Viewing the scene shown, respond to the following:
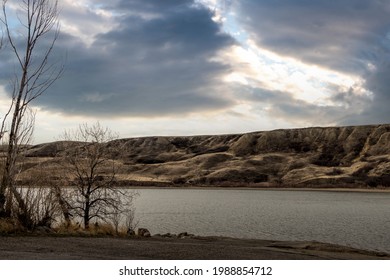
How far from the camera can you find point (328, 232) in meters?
38.4

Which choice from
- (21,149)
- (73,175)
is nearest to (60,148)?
(73,175)

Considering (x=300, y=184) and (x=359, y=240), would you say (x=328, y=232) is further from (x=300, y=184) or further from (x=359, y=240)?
(x=300, y=184)

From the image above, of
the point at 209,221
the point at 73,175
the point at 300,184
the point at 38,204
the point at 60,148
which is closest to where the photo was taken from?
the point at 38,204

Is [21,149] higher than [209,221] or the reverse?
higher

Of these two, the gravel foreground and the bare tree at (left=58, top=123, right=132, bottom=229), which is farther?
the bare tree at (left=58, top=123, right=132, bottom=229)

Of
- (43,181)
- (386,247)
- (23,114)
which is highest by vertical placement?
(23,114)

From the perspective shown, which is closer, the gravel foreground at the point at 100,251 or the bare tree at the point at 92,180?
the gravel foreground at the point at 100,251

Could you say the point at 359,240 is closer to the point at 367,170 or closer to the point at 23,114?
the point at 23,114

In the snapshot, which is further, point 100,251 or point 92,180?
point 92,180

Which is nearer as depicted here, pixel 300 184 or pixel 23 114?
pixel 23 114

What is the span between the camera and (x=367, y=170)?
163m
